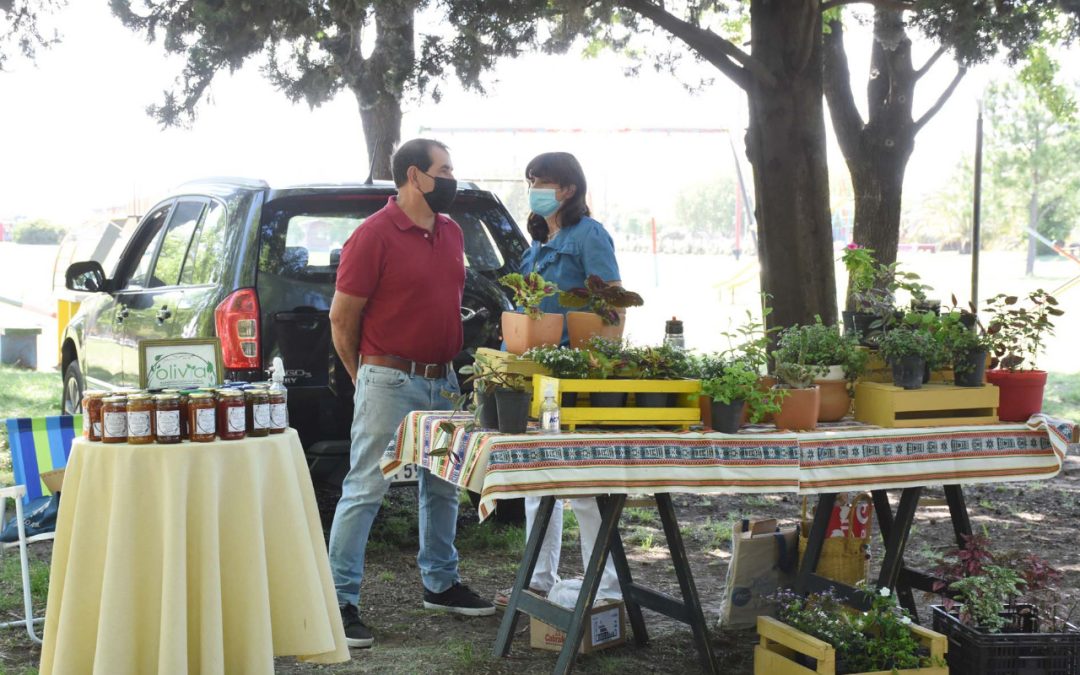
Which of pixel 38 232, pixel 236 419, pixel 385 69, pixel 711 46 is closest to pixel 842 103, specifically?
pixel 711 46

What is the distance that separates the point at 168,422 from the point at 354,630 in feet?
4.96

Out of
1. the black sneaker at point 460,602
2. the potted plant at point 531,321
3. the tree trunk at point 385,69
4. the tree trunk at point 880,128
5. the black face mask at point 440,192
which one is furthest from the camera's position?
the tree trunk at point 385,69

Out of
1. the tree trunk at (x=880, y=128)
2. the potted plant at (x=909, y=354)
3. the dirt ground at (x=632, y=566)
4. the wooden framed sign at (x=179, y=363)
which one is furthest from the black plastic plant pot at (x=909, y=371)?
the tree trunk at (x=880, y=128)

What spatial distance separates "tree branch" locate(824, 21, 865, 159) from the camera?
33.3 ft

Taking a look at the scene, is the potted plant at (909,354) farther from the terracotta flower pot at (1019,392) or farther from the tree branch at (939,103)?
the tree branch at (939,103)

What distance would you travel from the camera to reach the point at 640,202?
2694 inches

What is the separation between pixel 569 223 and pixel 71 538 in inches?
88.4

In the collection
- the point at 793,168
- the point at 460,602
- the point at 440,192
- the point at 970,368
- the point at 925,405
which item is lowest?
the point at 460,602

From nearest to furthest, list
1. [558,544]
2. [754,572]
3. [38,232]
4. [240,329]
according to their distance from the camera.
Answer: [754,572] → [558,544] → [240,329] → [38,232]

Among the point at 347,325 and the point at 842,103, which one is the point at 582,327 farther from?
the point at 842,103

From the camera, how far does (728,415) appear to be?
3.95 metres

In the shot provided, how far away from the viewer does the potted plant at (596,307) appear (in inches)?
165

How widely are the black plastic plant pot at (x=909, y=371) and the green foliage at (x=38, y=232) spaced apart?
145 feet

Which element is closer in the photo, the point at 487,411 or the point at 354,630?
the point at 487,411
